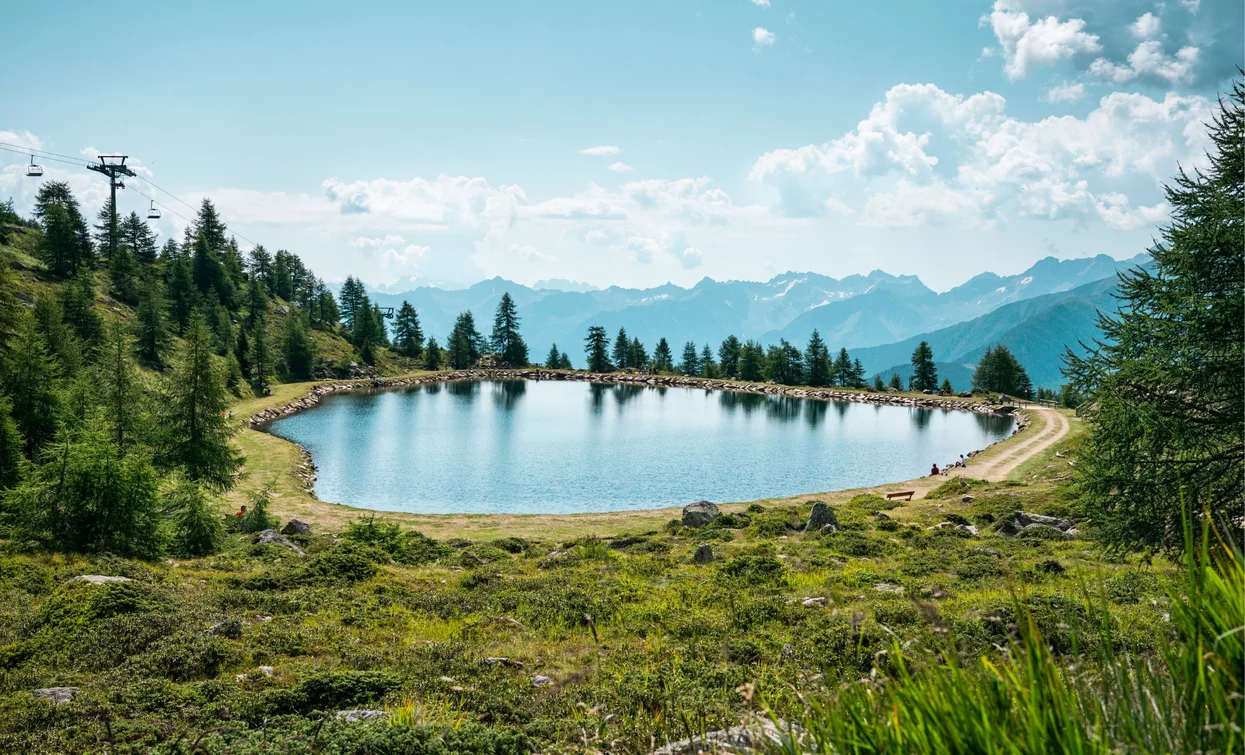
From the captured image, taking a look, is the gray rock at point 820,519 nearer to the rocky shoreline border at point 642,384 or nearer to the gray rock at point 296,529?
the gray rock at point 296,529

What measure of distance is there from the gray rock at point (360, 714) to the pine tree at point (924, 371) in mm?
123977

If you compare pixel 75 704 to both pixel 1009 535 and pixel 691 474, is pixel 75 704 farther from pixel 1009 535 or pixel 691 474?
pixel 691 474

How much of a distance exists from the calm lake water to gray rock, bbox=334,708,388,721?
32.3 metres

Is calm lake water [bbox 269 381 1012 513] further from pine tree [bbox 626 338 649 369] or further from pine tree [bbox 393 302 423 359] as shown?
pine tree [bbox 626 338 649 369]

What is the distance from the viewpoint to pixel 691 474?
170 feet

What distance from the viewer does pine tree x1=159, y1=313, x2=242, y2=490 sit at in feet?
92.6

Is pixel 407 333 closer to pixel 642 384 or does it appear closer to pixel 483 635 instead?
pixel 642 384

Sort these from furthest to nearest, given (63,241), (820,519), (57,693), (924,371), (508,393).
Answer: (924,371), (508,393), (63,241), (820,519), (57,693)

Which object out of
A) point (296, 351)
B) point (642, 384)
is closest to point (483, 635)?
point (296, 351)

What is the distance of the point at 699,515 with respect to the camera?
30.0 metres

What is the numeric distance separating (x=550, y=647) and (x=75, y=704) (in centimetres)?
653

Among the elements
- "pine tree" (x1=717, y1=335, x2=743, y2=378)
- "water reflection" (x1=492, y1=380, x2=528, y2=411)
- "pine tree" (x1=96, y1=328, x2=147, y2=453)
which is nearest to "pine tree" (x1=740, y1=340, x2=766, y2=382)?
"pine tree" (x1=717, y1=335, x2=743, y2=378)

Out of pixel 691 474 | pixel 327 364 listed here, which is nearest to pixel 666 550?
pixel 691 474

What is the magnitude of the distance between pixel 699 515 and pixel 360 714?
76.6 feet
